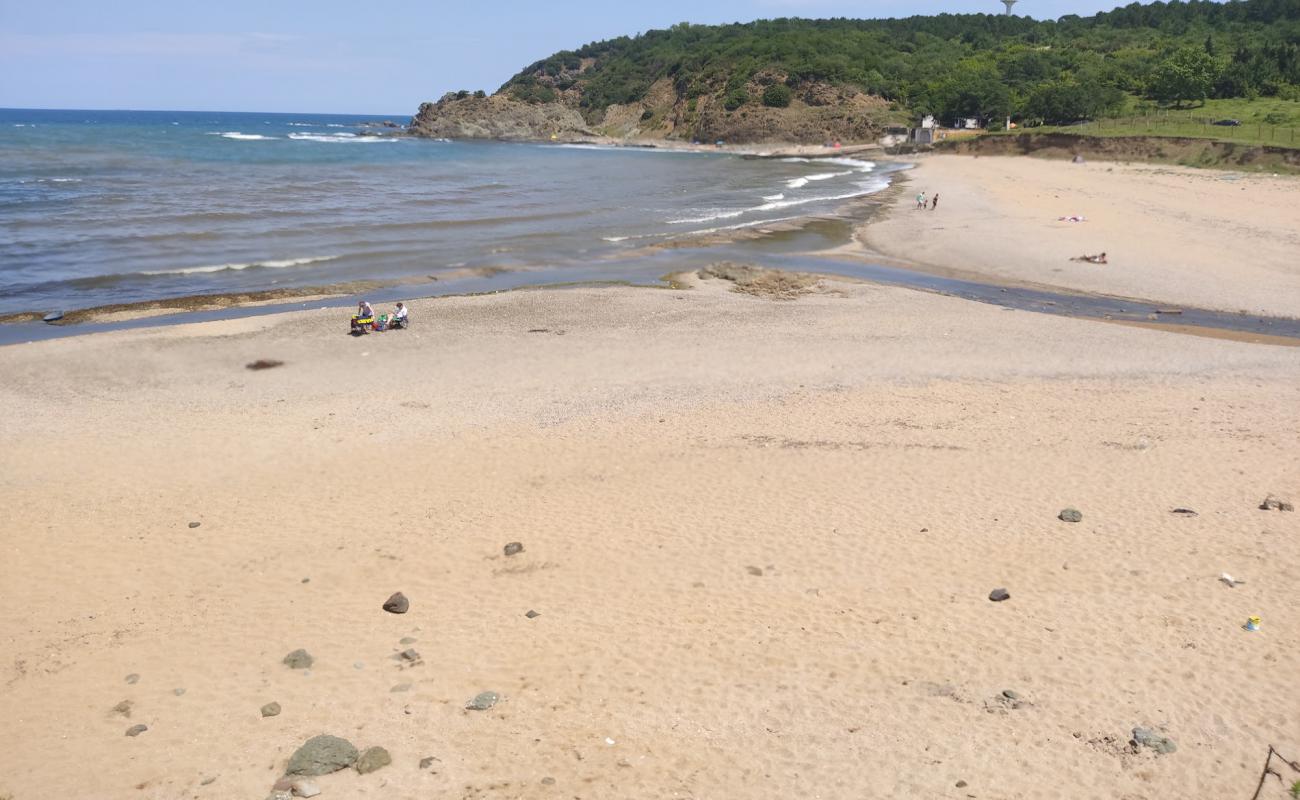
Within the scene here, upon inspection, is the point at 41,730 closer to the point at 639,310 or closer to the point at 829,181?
the point at 639,310

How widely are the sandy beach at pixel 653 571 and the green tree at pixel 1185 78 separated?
81304mm

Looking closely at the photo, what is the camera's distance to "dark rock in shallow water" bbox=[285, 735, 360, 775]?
6.50 meters

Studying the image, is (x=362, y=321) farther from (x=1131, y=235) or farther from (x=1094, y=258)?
(x=1131, y=235)

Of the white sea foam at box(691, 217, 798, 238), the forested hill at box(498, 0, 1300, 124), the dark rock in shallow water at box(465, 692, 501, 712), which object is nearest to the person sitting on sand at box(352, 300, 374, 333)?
the dark rock in shallow water at box(465, 692, 501, 712)

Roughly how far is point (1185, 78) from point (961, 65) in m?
46.9

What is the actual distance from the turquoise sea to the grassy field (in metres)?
21.8

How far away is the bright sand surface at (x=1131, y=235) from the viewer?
26.3 meters

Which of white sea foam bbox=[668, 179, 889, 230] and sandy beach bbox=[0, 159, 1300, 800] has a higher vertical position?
white sea foam bbox=[668, 179, 889, 230]

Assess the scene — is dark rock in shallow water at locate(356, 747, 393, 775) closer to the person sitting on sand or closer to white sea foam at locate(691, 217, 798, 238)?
the person sitting on sand

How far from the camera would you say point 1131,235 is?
34.0 meters

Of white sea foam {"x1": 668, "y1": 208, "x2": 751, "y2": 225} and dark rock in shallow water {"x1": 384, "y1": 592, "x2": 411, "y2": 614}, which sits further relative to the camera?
white sea foam {"x1": 668, "y1": 208, "x2": 751, "y2": 225}

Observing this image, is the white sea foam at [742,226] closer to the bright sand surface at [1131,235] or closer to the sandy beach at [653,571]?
the bright sand surface at [1131,235]

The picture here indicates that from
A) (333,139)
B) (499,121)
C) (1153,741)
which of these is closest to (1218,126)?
(1153,741)

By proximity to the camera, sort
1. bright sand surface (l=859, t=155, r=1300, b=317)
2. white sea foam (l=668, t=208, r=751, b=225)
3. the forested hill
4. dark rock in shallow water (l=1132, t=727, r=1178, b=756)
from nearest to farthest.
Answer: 1. dark rock in shallow water (l=1132, t=727, r=1178, b=756)
2. bright sand surface (l=859, t=155, r=1300, b=317)
3. white sea foam (l=668, t=208, r=751, b=225)
4. the forested hill
